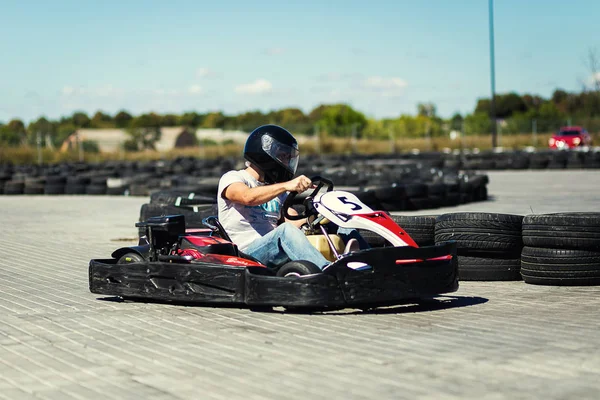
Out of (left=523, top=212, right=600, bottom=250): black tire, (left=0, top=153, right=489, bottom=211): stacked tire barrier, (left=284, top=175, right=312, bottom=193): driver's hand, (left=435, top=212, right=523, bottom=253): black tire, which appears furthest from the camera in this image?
(left=0, top=153, right=489, bottom=211): stacked tire barrier

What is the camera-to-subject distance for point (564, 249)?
20.5 ft

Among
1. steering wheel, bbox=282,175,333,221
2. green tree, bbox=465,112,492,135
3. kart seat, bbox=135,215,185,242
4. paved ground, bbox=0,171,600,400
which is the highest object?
green tree, bbox=465,112,492,135

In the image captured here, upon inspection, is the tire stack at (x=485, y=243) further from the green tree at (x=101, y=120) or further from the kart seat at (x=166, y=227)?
the green tree at (x=101, y=120)

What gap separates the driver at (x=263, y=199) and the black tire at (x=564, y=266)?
5.52 feet

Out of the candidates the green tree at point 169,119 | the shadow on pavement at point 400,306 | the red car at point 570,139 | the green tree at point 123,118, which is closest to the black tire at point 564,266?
the shadow on pavement at point 400,306

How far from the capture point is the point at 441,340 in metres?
4.46

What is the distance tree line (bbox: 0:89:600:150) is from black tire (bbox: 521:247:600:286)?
34.6m

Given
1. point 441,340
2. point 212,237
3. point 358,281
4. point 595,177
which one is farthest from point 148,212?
point 595,177

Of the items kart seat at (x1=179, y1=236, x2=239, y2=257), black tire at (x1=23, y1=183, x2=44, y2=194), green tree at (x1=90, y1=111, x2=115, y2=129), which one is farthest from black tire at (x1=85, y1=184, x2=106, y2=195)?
green tree at (x1=90, y1=111, x2=115, y2=129)

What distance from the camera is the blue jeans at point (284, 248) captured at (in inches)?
212

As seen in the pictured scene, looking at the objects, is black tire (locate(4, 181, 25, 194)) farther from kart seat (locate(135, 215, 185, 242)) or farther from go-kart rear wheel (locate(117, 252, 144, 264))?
kart seat (locate(135, 215, 185, 242))

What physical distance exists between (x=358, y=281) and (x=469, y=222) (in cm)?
173

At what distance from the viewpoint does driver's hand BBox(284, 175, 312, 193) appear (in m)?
5.34

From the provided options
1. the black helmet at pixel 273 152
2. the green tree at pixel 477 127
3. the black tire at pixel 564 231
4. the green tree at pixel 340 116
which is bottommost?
the black tire at pixel 564 231
